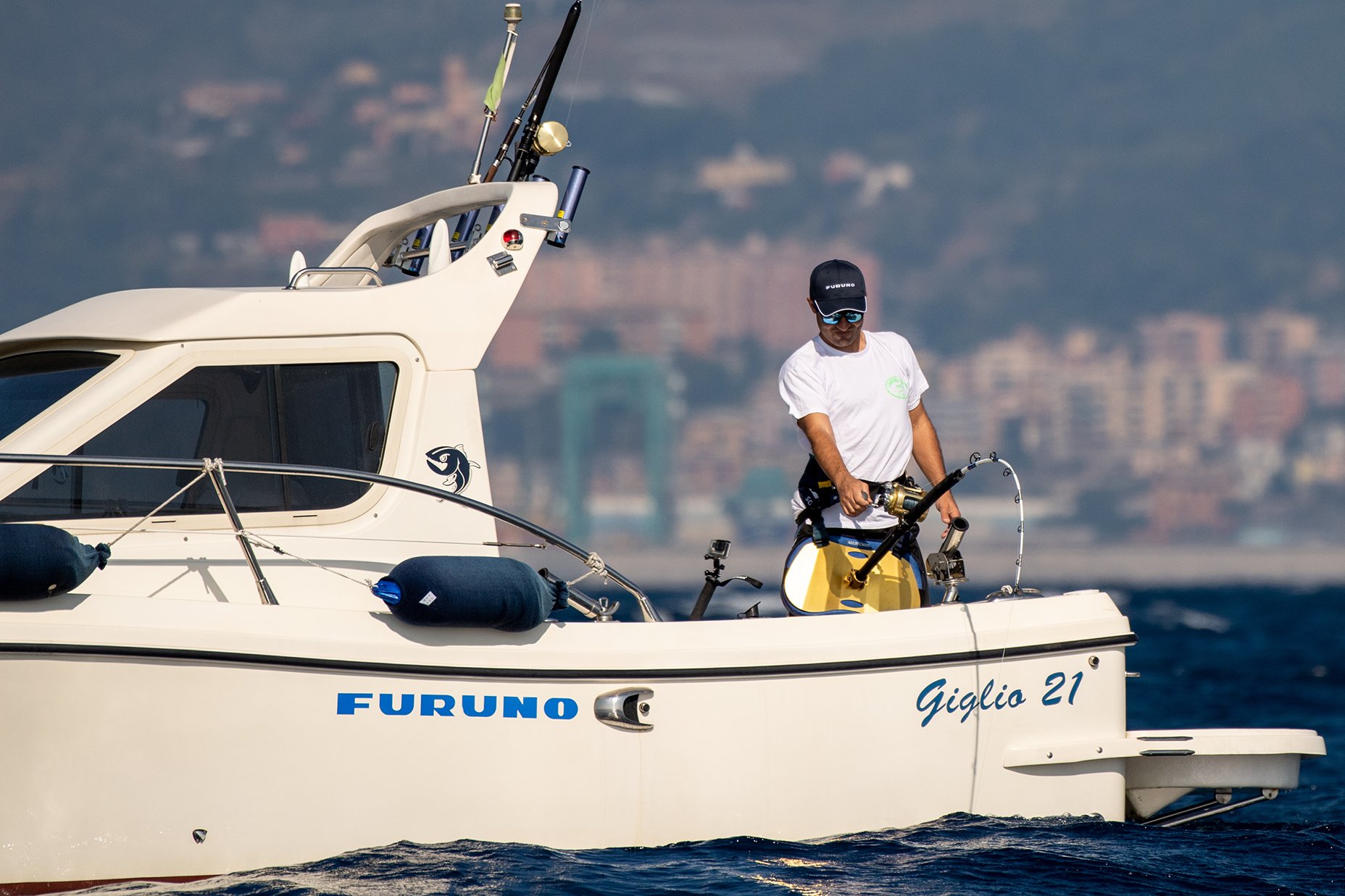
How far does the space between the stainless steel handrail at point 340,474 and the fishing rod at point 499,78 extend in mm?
2064

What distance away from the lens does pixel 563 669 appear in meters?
5.66

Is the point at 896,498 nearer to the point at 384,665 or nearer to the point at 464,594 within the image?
the point at 464,594

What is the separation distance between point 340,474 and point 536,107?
8.23 feet

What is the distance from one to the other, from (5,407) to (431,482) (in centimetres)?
154

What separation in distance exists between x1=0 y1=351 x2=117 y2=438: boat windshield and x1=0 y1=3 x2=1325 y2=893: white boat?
0.01 m

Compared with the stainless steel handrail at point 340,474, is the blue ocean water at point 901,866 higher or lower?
lower

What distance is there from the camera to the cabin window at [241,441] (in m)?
5.84

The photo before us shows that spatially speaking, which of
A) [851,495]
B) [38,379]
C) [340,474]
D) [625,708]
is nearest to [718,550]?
[851,495]

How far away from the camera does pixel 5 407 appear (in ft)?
19.6

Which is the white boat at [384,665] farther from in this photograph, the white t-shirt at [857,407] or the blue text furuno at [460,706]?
the white t-shirt at [857,407]

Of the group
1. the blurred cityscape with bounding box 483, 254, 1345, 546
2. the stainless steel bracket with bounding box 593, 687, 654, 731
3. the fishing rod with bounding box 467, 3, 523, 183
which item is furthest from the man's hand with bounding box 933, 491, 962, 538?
the blurred cityscape with bounding box 483, 254, 1345, 546

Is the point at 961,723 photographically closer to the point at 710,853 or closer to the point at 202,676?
the point at 710,853

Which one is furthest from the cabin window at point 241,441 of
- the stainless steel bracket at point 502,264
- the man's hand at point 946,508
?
the man's hand at point 946,508

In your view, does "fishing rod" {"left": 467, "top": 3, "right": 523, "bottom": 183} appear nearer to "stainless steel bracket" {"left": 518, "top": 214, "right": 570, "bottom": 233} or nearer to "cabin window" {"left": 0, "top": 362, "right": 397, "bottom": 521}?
"stainless steel bracket" {"left": 518, "top": 214, "right": 570, "bottom": 233}
